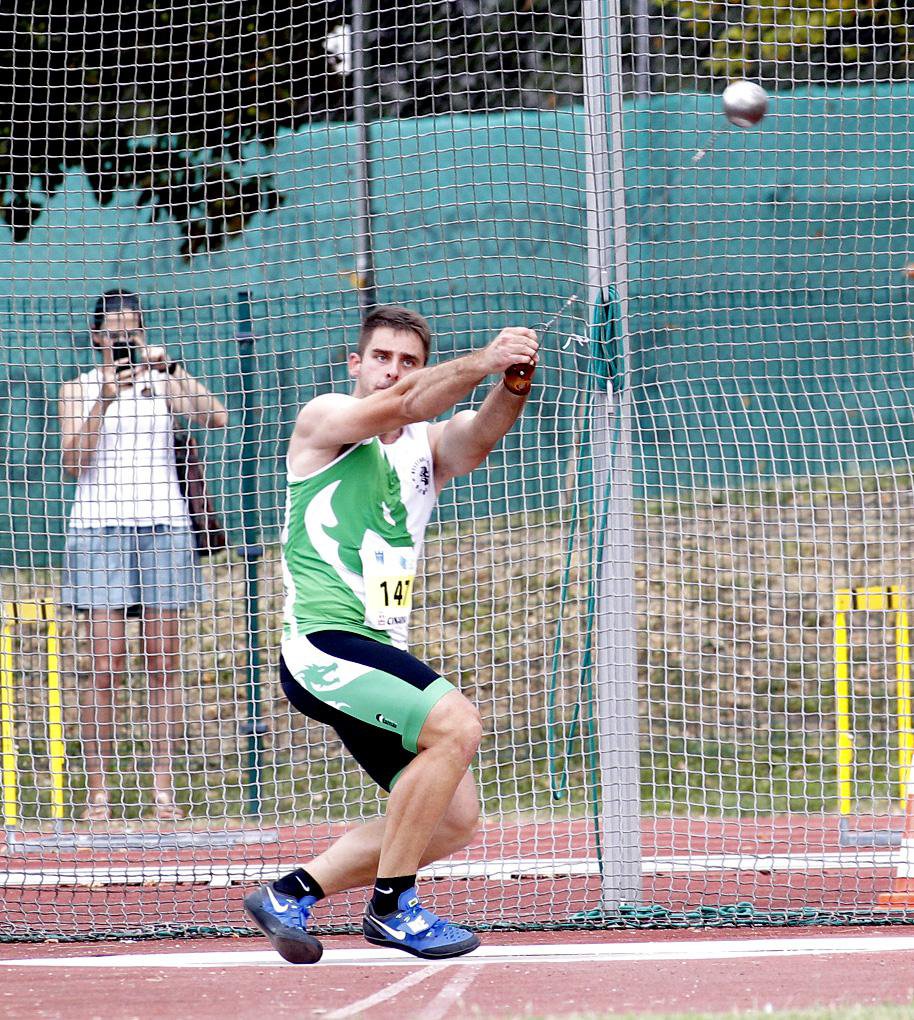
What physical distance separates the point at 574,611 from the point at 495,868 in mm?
4630

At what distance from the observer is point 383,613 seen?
4430 millimetres

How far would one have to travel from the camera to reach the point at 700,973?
173 inches

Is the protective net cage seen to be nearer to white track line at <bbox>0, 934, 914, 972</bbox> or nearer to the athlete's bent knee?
white track line at <bbox>0, 934, 914, 972</bbox>

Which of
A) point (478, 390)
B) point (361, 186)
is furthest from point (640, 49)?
point (478, 390)

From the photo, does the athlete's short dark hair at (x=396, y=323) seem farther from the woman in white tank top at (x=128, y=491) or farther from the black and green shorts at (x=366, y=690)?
the woman in white tank top at (x=128, y=491)

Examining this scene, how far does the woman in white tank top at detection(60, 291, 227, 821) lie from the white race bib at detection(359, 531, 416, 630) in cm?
240

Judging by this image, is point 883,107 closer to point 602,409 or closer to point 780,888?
point 602,409

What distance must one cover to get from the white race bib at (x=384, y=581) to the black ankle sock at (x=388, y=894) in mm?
765

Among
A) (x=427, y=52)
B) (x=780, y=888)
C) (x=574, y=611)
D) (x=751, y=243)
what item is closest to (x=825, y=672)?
(x=574, y=611)

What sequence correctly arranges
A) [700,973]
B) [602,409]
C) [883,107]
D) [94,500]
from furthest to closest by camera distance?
[883,107]
[94,500]
[602,409]
[700,973]

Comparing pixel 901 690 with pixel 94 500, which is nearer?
pixel 901 690

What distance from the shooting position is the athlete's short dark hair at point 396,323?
183 inches

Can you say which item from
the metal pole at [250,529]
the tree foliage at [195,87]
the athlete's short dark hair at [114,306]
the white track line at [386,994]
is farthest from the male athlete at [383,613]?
the tree foliage at [195,87]

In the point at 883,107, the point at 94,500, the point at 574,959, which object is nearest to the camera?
the point at 574,959
